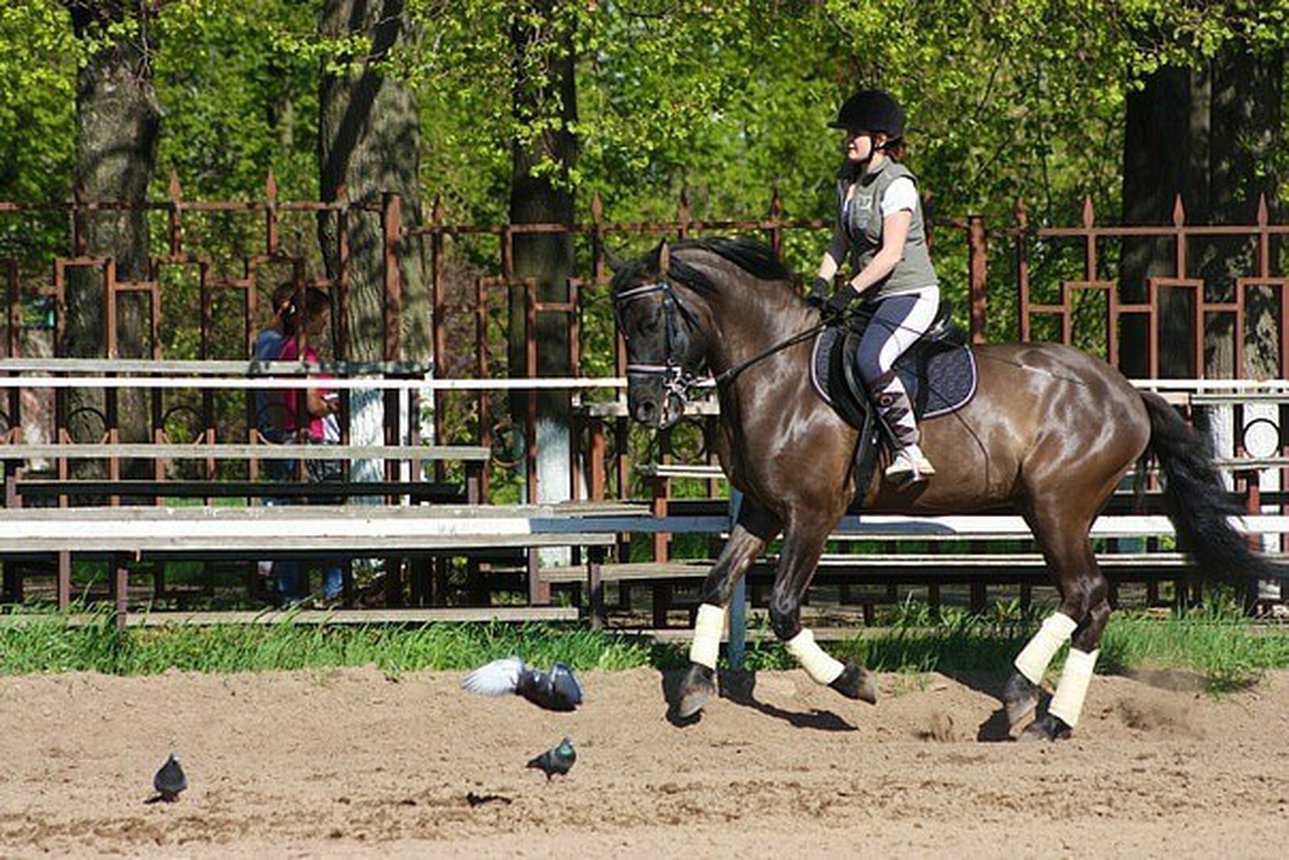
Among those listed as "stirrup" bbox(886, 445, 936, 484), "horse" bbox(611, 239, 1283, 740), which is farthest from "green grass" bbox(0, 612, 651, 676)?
"stirrup" bbox(886, 445, 936, 484)

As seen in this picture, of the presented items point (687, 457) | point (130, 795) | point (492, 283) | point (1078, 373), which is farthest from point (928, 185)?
point (130, 795)

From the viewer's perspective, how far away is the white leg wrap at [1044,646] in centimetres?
1099

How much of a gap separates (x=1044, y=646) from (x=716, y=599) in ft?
5.24

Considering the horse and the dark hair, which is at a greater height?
the dark hair

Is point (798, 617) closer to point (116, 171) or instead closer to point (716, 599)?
point (716, 599)

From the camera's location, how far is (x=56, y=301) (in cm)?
1554

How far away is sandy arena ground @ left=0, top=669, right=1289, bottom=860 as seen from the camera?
7.99m

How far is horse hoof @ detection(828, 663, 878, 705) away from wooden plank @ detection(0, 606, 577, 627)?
7.26ft

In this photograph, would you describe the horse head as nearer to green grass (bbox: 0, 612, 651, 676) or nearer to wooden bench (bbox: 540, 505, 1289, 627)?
wooden bench (bbox: 540, 505, 1289, 627)

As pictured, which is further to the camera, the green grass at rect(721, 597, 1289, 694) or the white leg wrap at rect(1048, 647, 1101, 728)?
the green grass at rect(721, 597, 1289, 694)

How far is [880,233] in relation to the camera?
36.3ft

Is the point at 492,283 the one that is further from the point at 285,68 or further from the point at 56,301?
the point at 285,68

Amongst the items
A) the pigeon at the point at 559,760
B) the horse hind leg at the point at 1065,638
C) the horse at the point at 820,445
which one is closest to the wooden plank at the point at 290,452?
the horse at the point at 820,445

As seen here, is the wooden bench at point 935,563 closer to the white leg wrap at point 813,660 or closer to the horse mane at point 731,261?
the white leg wrap at point 813,660
